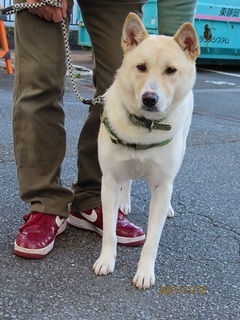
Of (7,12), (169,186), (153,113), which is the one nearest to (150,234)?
(169,186)

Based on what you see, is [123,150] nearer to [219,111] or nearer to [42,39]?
[42,39]

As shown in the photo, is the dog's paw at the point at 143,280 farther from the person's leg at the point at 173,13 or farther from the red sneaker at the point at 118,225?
the person's leg at the point at 173,13

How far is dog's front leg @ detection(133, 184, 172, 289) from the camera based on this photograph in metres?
2.09

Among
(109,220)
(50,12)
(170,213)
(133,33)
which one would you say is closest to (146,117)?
(133,33)

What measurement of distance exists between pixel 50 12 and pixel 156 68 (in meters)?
0.52

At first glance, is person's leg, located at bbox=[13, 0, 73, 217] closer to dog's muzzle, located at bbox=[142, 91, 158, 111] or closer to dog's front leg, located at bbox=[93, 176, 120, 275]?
dog's front leg, located at bbox=[93, 176, 120, 275]

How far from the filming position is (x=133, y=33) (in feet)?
6.89

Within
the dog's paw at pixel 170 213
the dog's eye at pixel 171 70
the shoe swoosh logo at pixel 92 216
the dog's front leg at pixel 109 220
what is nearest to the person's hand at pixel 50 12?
the dog's eye at pixel 171 70

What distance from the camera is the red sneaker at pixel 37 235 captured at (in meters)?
2.19

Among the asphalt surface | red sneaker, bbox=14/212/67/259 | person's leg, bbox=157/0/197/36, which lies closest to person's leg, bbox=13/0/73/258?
red sneaker, bbox=14/212/67/259

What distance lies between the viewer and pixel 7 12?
7.20 feet

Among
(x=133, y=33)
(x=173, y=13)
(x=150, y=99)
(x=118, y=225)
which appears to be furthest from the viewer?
(x=118, y=225)

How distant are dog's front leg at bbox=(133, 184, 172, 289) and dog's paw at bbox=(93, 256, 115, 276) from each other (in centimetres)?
12

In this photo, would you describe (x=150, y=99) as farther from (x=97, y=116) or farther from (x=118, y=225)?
Answer: (x=118, y=225)
